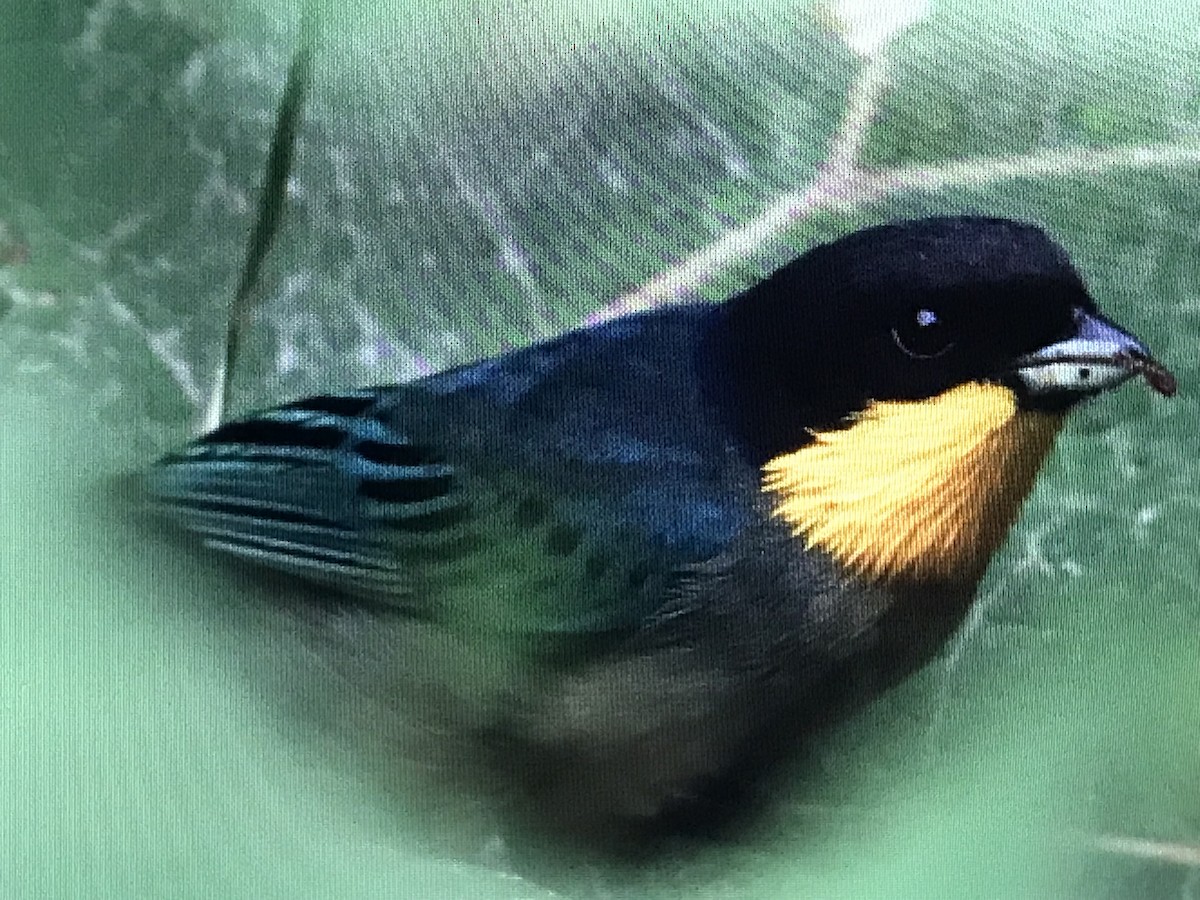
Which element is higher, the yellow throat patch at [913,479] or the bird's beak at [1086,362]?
the bird's beak at [1086,362]

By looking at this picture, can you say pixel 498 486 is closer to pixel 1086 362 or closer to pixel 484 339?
pixel 484 339

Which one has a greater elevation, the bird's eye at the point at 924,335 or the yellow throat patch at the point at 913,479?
the bird's eye at the point at 924,335

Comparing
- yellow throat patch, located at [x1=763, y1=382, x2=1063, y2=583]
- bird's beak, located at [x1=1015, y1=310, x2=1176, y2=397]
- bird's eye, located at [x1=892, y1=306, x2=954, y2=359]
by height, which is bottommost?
yellow throat patch, located at [x1=763, y1=382, x2=1063, y2=583]

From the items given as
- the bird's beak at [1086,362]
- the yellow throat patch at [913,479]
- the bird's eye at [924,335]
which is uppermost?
the bird's eye at [924,335]

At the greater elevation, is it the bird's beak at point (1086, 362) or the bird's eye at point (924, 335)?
the bird's eye at point (924, 335)

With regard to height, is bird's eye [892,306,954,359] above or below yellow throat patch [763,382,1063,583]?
above
